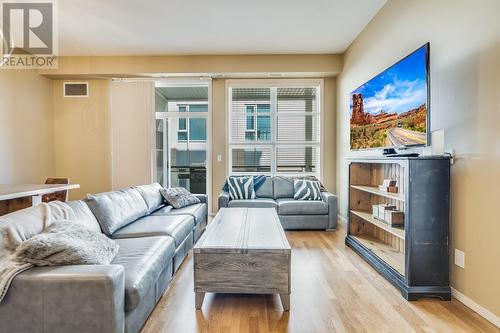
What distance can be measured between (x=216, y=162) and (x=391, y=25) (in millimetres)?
3667

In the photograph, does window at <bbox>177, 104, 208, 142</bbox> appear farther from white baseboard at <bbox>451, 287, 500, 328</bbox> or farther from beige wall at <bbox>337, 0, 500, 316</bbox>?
white baseboard at <bbox>451, 287, 500, 328</bbox>

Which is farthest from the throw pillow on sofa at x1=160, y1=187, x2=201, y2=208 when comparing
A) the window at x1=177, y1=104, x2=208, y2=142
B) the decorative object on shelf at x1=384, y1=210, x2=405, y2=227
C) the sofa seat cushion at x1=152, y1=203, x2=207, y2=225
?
the decorative object on shelf at x1=384, y1=210, x2=405, y2=227

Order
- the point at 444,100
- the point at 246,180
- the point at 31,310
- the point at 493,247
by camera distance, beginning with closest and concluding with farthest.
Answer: the point at 31,310, the point at 493,247, the point at 444,100, the point at 246,180

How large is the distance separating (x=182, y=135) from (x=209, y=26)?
241 cm

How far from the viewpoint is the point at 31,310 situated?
144 cm

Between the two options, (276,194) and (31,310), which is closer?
(31,310)

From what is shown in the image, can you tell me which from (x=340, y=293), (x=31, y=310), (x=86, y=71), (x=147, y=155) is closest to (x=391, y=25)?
(x=340, y=293)

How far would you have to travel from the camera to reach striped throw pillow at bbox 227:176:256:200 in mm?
4914

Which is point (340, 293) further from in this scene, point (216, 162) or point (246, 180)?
point (216, 162)

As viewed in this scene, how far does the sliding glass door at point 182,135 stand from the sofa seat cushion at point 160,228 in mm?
2505

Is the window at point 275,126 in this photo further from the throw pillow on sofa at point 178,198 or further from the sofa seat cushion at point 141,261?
the sofa seat cushion at point 141,261

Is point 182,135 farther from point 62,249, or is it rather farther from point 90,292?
point 90,292

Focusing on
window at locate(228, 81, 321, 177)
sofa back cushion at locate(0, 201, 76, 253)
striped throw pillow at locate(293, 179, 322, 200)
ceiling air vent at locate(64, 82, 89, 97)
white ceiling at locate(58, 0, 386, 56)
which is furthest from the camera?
window at locate(228, 81, 321, 177)

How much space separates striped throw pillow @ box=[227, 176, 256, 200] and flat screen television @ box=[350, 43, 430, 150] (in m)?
1.98
